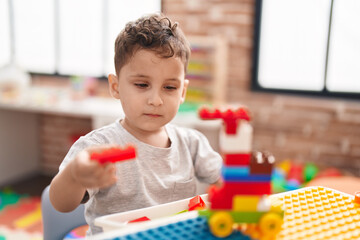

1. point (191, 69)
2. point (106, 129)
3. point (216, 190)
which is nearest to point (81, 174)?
point (216, 190)

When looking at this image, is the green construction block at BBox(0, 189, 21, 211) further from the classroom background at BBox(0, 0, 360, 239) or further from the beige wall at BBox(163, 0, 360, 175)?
the beige wall at BBox(163, 0, 360, 175)

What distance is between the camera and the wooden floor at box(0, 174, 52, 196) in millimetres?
2781

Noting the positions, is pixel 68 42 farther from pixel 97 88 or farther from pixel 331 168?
pixel 331 168

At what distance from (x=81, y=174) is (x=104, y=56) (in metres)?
2.55

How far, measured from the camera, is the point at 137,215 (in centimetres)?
61

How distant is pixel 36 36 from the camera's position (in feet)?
10.6

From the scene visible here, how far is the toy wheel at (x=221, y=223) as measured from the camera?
51 centimetres

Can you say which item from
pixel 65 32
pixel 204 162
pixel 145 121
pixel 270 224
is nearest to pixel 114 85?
pixel 145 121

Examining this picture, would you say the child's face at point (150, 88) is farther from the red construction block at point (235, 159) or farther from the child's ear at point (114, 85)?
the red construction block at point (235, 159)

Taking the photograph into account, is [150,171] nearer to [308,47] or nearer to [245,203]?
[245,203]

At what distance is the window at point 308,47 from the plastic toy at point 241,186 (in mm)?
1959

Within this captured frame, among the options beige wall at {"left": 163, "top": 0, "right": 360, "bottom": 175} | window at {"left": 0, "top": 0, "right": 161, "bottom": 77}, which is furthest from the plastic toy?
window at {"left": 0, "top": 0, "right": 161, "bottom": 77}

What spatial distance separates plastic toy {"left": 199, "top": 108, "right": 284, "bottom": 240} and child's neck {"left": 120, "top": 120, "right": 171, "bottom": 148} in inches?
14.2

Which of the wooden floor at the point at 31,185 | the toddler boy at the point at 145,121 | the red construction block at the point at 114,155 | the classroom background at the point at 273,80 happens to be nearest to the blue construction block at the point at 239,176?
the red construction block at the point at 114,155
